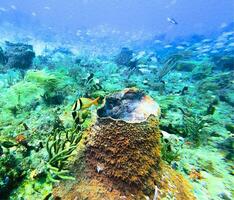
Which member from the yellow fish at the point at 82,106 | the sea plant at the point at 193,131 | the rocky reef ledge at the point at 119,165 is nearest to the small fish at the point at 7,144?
the yellow fish at the point at 82,106

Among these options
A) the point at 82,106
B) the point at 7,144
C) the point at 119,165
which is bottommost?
the point at 7,144

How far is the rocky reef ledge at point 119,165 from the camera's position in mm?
2939

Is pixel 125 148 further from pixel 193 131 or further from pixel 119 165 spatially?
pixel 193 131

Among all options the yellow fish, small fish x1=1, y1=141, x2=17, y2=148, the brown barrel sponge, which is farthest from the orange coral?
small fish x1=1, y1=141, x2=17, y2=148

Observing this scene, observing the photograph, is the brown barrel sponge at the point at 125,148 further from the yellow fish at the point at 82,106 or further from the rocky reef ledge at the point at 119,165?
the yellow fish at the point at 82,106

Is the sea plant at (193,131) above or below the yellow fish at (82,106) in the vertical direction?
below

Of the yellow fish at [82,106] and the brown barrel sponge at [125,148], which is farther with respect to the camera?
the yellow fish at [82,106]

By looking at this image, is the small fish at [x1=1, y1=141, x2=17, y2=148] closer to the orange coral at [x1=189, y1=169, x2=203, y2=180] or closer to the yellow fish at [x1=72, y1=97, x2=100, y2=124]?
the yellow fish at [x1=72, y1=97, x2=100, y2=124]

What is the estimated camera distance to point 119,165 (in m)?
3.00

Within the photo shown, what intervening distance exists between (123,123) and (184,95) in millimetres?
6899

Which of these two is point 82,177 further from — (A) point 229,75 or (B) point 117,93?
(A) point 229,75

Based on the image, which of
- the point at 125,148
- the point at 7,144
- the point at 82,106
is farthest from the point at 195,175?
the point at 7,144

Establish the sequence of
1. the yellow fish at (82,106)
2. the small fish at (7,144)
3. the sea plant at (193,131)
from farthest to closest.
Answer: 1. the sea plant at (193,131)
2. the yellow fish at (82,106)
3. the small fish at (7,144)

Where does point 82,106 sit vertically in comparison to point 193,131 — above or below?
above
